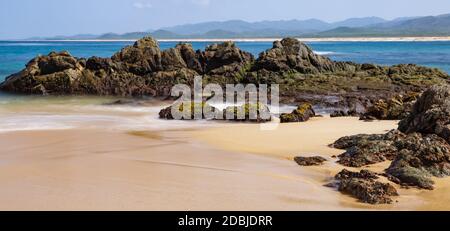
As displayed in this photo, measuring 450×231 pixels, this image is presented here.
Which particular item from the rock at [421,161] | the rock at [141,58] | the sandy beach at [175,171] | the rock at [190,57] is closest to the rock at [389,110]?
the sandy beach at [175,171]

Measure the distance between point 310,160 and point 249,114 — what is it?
6611 millimetres

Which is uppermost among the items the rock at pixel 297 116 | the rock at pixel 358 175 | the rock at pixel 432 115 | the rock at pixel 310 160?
the rock at pixel 432 115

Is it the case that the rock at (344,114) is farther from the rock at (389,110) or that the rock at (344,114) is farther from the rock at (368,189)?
the rock at (368,189)

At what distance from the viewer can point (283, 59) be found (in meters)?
28.2

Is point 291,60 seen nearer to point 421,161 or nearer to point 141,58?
point 141,58

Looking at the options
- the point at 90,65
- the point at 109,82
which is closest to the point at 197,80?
the point at 109,82

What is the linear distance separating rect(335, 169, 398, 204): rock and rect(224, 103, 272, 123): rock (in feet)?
27.3

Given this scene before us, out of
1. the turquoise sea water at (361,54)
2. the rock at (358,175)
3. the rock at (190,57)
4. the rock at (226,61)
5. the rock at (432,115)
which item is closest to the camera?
the rock at (358,175)

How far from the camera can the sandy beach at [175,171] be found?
27.2 feet

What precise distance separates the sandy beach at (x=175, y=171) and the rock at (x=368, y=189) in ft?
0.49

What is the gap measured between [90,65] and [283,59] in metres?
10.5

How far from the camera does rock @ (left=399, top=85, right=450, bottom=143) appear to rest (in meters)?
11.4

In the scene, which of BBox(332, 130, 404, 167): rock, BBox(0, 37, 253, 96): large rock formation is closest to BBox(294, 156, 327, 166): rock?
BBox(332, 130, 404, 167): rock
